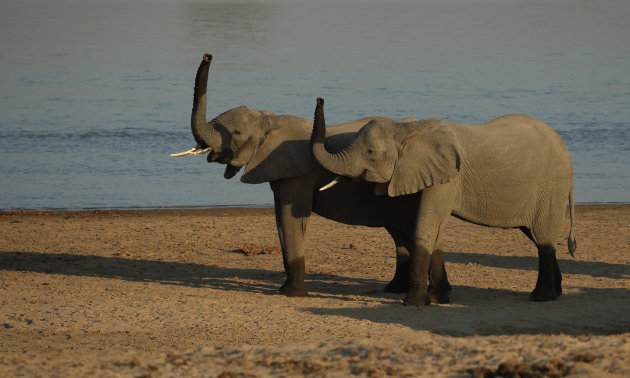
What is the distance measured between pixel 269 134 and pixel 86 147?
14.9 metres

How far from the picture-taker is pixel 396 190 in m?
12.0

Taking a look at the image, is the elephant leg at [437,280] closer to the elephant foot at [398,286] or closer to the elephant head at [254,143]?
the elephant foot at [398,286]

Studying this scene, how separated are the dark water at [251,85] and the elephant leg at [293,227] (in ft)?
25.8

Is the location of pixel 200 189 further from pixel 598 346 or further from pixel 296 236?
pixel 598 346

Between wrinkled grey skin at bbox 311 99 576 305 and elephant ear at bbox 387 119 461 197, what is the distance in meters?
0.01

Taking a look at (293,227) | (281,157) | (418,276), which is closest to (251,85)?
(281,157)

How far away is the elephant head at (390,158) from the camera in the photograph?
1190 cm

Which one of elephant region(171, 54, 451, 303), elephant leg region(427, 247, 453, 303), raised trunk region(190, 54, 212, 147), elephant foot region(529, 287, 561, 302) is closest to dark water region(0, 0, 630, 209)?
elephant region(171, 54, 451, 303)

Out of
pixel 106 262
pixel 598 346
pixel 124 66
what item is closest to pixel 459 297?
pixel 598 346

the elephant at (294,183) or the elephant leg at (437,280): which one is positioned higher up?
the elephant at (294,183)

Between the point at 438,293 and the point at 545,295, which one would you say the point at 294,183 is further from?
the point at 545,295

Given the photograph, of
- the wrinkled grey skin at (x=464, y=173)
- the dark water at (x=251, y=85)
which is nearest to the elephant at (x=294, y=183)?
the wrinkled grey skin at (x=464, y=173)

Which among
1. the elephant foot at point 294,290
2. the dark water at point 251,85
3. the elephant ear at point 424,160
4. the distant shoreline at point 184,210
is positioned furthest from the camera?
the dark water at point 251,85

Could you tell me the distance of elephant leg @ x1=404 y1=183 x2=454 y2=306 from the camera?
12.0 metres
